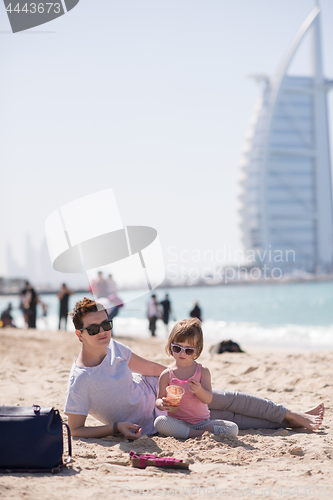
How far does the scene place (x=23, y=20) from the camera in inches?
174

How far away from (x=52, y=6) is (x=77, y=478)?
3.81 metres

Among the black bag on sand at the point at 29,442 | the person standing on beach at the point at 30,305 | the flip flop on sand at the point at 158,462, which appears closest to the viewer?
the black bag on sand at the point at 29,442

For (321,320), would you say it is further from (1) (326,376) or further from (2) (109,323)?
(2) (109,323)

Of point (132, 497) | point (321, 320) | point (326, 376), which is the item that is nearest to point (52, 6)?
point (132, 497)

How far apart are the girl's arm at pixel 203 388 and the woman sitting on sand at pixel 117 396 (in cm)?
25

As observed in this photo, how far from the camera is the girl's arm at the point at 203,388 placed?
9.65 ft

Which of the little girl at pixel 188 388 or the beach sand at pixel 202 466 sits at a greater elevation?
the little girl at pixel 188 388

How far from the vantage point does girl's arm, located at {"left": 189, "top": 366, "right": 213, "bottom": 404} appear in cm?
294

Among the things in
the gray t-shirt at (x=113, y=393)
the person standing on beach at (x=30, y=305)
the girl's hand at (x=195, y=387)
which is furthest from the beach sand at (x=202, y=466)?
the person standing on beach at (x=30, y=305)

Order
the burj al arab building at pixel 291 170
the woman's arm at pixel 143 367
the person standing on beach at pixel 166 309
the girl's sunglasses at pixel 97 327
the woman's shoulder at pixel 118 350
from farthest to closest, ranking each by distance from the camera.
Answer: the burj al arab building at pixel 291 170 → the person standing on beach at pixel 166 309 → the woman's arm at pixel 143 367 → the woman's shoulder at pixel 118 350 → the girl's sunglasses at pixel 97 327

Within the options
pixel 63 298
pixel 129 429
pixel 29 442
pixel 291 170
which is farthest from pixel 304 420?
pixel 291 170

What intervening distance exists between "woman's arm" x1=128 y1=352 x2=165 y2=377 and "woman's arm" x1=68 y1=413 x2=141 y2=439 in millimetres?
355

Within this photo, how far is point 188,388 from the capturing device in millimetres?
3057

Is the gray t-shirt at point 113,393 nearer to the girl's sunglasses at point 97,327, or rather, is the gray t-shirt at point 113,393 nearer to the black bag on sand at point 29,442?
the girl's sunglasses at point 97,327
